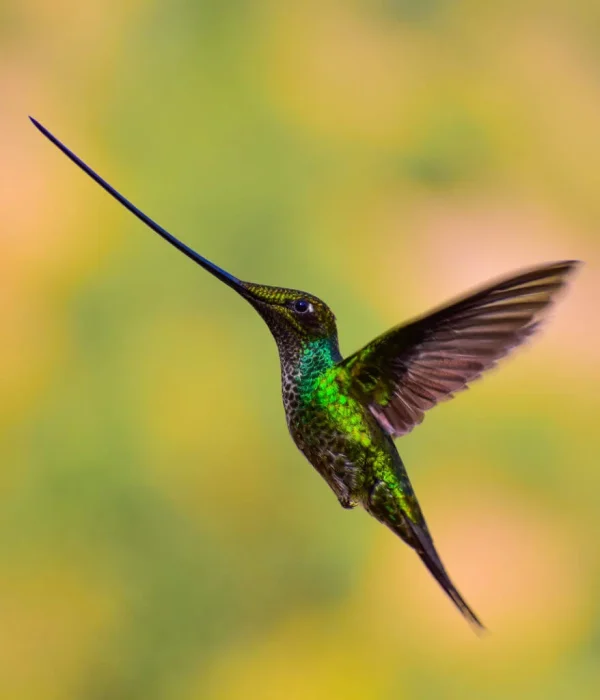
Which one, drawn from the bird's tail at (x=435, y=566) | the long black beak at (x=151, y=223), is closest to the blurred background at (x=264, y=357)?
the bird's tail at (x=435, y=566)

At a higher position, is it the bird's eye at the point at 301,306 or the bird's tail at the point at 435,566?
→ the bird's eye at the point at 301,306

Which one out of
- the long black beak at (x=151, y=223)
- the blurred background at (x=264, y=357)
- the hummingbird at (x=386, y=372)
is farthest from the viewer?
the blurred background at (x=264, y=357)

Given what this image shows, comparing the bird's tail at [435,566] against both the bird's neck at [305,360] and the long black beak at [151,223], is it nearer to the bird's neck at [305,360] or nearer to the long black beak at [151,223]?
the bird's neck at [305,360]

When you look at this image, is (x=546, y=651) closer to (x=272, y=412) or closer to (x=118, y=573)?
(x=272, y=412)

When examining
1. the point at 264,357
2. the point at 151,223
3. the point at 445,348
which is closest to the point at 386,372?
the point at 445,348

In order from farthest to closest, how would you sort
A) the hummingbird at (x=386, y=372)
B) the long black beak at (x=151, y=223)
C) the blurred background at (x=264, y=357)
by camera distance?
1. the blurred background at (x=264, y=357)
2. the hummingbird at (x=386, y=372)
3. the long black beak at (x=151, y=223)

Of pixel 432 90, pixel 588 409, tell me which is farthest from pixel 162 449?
pixel 432 90

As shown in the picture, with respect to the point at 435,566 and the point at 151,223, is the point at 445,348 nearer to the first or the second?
the point at 435,566

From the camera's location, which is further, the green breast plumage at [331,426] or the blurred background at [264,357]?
the blurred background at [264,357]
